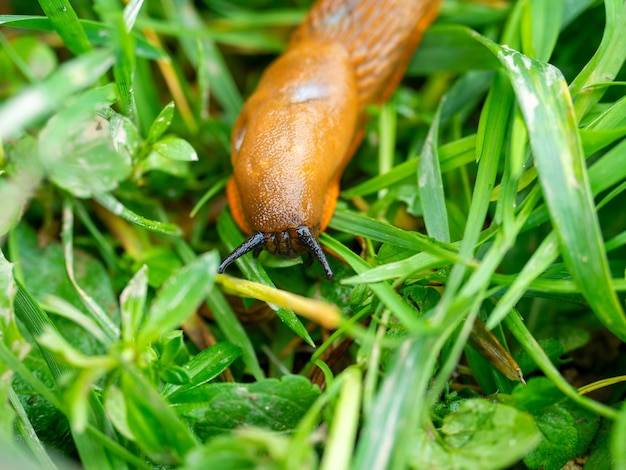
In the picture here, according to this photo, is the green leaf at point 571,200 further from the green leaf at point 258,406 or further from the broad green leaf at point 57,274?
the broad green leaf at point 57,274

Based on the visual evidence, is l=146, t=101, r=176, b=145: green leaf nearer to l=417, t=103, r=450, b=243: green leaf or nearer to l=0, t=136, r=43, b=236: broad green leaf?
l=0, t=136, r=43, b=236: broad green leaf

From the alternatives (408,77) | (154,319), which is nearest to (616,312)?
(154,319)

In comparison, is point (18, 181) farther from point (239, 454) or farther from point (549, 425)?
point (549, 425)

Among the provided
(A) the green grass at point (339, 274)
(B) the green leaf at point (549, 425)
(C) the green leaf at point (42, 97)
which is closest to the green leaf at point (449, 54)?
(A) the green grass at point (339, 274)

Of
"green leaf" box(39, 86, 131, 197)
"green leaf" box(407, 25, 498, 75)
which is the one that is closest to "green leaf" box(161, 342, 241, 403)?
"green leaf" box(39, 86, 131, 197)

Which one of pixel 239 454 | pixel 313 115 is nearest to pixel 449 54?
pixel 313 115

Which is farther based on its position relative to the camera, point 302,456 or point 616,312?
point 616,312

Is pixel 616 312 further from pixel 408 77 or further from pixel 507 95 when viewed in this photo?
pixel 408 77
